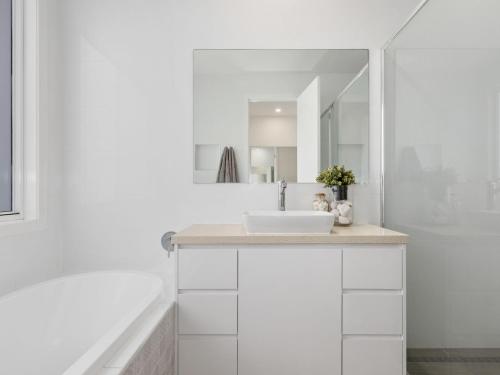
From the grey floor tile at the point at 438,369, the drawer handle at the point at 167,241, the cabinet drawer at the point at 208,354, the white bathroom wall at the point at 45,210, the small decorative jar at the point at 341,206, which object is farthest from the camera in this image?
the drawer handle at the point at 167,241

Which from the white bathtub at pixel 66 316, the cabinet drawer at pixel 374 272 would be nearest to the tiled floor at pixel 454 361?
the cabinet drawer at pixel 374 272

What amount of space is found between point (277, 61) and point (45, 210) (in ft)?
5.65

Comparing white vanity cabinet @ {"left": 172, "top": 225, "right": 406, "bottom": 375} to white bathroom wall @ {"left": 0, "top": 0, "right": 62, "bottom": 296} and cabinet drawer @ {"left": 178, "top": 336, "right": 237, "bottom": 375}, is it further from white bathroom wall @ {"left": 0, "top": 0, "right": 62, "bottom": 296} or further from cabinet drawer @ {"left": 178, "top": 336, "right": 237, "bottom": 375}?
white bathroom wall @ {"left": 0, "top": 0, "right": 62, "bottom": 296}

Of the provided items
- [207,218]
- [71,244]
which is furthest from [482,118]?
[71,244]

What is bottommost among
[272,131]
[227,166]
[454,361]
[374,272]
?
[454,361]

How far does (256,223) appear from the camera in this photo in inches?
69.1

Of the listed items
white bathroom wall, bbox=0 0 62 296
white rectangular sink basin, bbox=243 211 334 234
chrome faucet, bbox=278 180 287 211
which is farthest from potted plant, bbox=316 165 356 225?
white bathroom wall, bbox=0 0 62 296

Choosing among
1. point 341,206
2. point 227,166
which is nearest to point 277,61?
point 227,166

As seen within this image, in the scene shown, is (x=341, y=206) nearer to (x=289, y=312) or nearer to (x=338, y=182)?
(x=338, y=182)

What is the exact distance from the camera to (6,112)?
2.00m

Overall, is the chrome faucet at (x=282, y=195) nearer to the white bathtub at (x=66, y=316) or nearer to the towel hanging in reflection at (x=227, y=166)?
the towel hanging in reflection at (x=227, y=166)

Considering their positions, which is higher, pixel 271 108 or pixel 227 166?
pixel 271 108

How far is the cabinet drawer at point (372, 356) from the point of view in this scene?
5.59 feet

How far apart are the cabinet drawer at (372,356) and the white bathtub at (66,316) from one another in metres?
0.96
